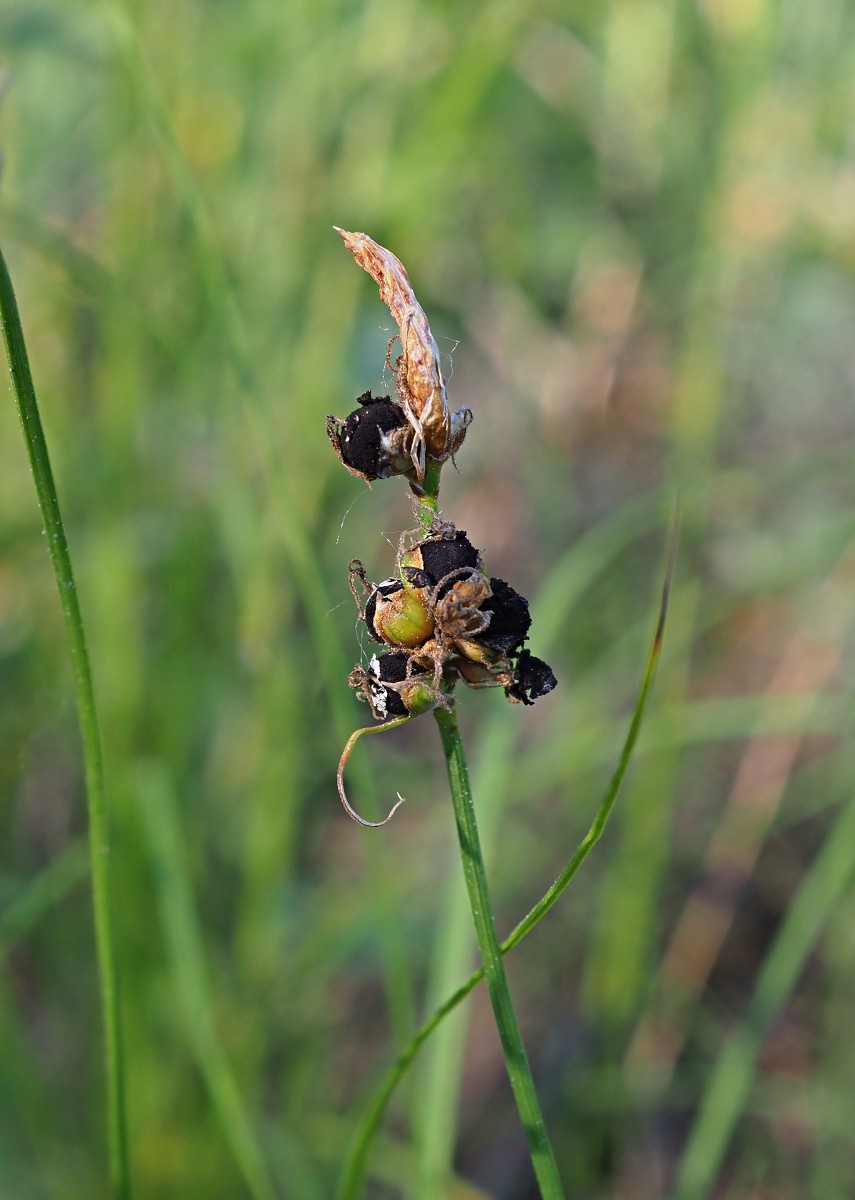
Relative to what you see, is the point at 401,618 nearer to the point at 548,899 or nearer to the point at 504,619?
the point at 504,619

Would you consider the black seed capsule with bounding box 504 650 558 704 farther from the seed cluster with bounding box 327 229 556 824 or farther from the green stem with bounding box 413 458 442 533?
the green stem with bounding box 413 458 442 533

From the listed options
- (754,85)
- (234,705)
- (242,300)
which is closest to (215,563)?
(234,705)

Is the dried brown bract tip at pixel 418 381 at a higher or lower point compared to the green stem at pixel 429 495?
higher

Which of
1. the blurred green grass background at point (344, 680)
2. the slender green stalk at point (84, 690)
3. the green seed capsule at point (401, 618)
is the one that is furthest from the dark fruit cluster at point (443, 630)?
the blurred green grass background at point (344, 680)

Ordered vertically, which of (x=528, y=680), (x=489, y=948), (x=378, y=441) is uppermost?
(x=378, y=441)

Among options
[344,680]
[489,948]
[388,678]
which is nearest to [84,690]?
[388,678]

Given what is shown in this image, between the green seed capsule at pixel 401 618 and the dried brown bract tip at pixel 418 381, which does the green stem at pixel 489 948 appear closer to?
the green seed capsule at pixel 401 618
